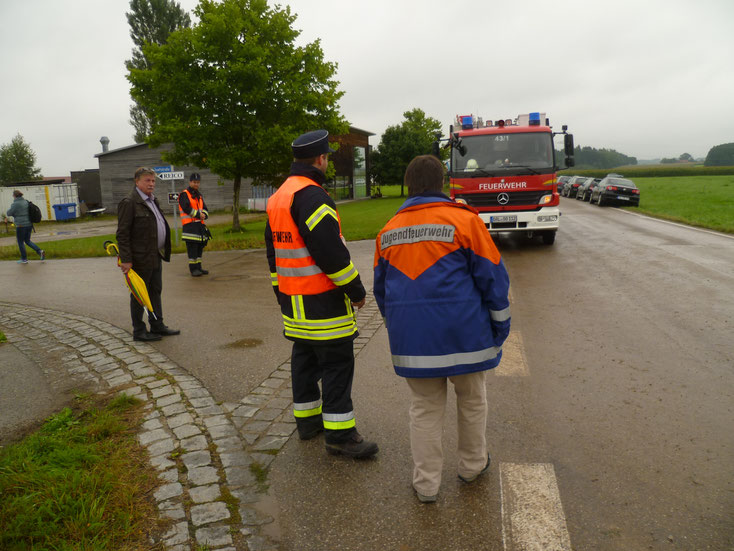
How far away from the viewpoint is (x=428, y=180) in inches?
123

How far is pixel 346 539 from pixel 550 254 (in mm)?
10831

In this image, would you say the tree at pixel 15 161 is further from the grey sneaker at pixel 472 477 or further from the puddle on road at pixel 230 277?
the grey sneaker at pixel 472 477

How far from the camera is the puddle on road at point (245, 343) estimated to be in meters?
6.23

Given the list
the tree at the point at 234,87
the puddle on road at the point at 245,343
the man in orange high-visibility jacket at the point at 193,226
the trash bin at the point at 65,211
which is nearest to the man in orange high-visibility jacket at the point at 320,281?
the puddle on road at the point at 245,343

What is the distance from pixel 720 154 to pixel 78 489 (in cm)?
13647

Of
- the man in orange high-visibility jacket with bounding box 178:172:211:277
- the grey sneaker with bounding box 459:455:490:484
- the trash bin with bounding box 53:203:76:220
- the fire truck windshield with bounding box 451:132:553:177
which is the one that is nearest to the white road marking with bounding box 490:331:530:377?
the grey sneaker with bounding box 459:455:490:484

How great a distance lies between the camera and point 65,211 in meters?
37.7

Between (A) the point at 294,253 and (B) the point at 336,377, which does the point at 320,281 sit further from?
(B) the point at 336,377

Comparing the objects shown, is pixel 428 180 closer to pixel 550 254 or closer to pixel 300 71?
pixel 550 254

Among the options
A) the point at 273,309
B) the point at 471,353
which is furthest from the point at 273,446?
the point at 273,309

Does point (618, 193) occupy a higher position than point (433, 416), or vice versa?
point (618, 193)

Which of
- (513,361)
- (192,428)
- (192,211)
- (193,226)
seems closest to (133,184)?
(192,211)

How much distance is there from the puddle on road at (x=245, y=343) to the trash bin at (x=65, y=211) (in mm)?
36472

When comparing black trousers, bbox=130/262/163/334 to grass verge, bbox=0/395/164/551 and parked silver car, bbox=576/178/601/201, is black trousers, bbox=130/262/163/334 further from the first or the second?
parked silver car, bbox=576/178/601/201
